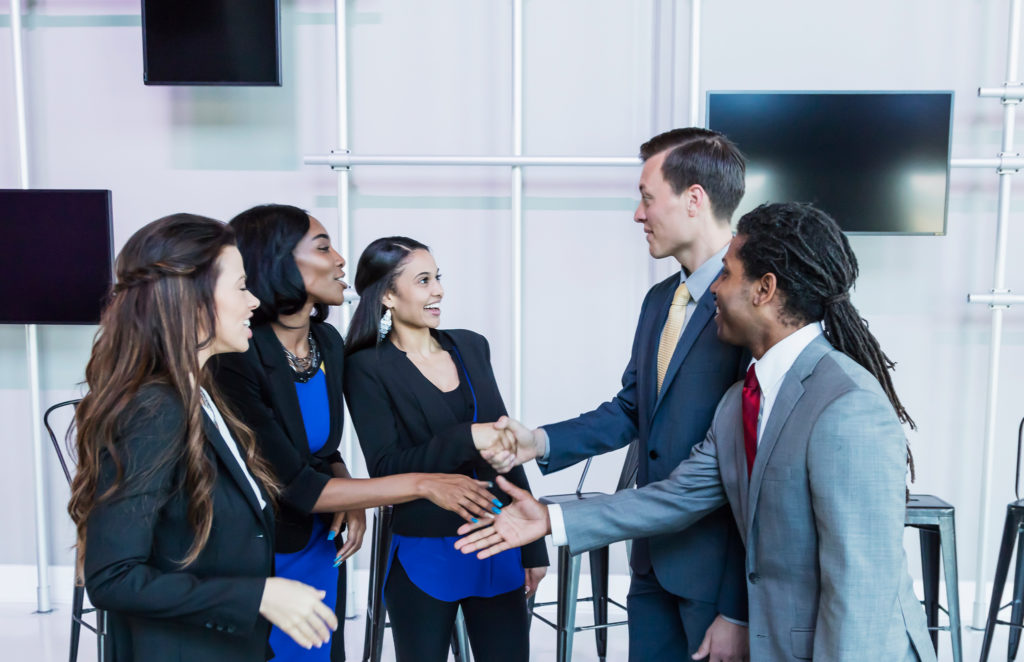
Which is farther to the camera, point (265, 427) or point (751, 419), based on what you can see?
point (265, 427)

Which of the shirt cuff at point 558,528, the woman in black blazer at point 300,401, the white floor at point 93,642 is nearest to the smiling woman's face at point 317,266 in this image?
the woman in black blazer at point 300,401

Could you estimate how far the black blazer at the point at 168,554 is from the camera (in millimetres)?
1272

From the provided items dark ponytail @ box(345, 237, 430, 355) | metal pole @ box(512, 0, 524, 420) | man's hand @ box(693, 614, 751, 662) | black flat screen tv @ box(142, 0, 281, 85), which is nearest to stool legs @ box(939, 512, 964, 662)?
man's hand @ box(693, 614, 751, 662)

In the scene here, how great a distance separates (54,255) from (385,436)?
2.12m

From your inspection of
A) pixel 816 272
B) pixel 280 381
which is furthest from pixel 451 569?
pixel 816 272

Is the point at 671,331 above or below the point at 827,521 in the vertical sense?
above

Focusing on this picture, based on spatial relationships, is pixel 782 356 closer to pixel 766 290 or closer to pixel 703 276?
pixel 766 290

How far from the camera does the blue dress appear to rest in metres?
1.90

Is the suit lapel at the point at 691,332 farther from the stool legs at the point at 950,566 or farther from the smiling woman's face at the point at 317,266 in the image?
the stool legs at the point at 950,566

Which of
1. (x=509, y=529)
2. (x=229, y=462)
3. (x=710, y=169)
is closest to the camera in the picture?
(x=229, y=462)

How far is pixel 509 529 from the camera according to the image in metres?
1.79

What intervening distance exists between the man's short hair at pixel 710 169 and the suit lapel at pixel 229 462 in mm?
1146

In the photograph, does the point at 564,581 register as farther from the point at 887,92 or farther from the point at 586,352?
the point at 887,92

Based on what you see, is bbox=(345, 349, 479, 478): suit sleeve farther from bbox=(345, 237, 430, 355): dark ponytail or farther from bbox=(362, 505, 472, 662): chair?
bbox=(362, 505, 472, 662): chair
